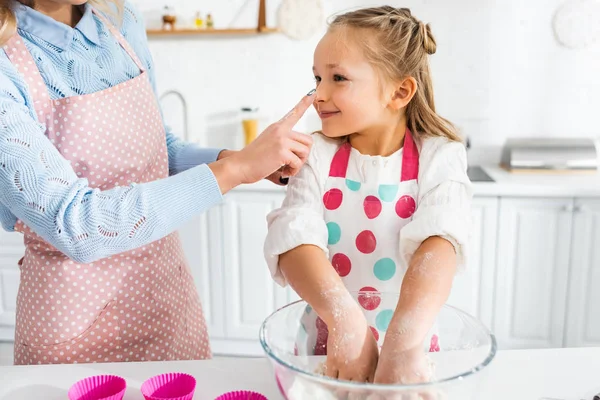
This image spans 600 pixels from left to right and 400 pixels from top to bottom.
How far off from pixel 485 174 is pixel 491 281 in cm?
48

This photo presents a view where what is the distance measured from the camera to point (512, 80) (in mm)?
2721

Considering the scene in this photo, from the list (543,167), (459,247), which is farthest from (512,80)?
(459,247)

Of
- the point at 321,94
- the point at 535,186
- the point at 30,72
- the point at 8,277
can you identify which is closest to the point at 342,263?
the point at 321,94

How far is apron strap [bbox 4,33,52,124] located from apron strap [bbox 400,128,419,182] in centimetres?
60

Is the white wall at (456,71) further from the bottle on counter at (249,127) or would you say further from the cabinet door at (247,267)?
the cabinet door at (247,267)

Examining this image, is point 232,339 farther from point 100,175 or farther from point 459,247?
point 459,247

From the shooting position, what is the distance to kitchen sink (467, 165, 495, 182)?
8.01 ft

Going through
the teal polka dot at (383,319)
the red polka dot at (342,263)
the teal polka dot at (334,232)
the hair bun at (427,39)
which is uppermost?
the hair bun at (427,39)

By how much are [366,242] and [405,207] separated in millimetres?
86

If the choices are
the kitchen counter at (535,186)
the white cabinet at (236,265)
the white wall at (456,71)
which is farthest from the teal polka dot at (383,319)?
the white wall at (456,71)

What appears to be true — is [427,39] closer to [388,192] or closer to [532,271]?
[388,192]

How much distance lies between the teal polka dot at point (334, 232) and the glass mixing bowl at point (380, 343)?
0.18 m

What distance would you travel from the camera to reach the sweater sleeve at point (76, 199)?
800 mm

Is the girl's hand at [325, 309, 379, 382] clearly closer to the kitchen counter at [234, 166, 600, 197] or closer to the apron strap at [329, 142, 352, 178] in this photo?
the apron strap at [329, 142, 352, 178]
